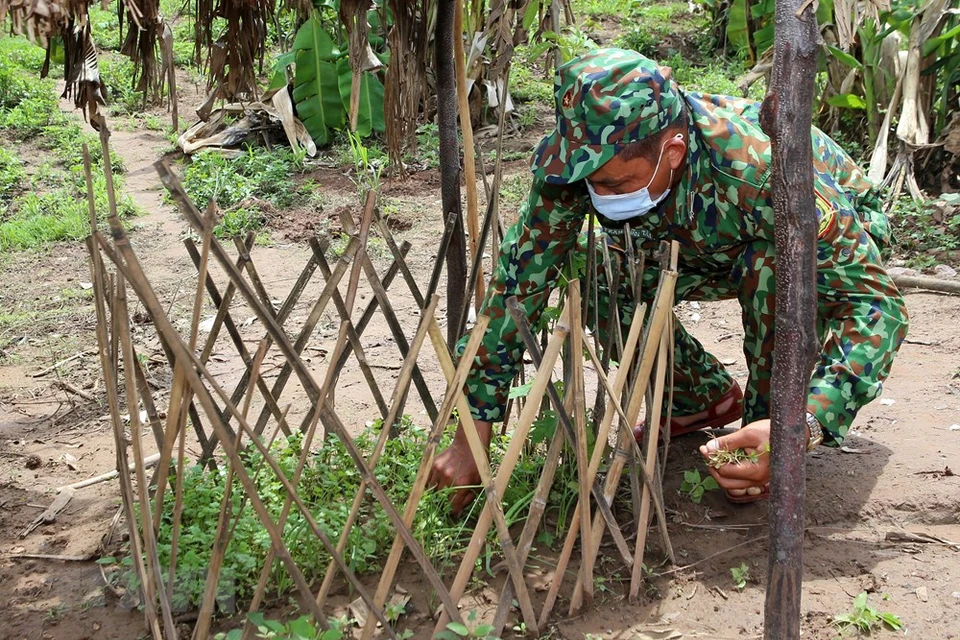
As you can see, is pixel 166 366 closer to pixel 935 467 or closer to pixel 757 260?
pixel 757 260

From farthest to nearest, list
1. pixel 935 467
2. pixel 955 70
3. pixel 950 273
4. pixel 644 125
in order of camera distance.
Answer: pixel 955 70 → pixel 950 273 → pixel 935 467 → pixel 644 125

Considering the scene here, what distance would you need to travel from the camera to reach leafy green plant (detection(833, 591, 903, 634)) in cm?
197

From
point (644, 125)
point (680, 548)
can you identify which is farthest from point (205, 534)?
point (644, 125)

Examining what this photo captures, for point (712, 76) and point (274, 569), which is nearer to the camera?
point (274, 569)

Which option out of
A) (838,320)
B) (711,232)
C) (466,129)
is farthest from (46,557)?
(838,320)

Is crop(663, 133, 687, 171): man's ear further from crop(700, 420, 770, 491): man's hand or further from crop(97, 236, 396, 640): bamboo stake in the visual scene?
crop(97, 236, 396, 640): bamboo stake

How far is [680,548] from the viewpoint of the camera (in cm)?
229

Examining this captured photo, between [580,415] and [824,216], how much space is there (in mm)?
794

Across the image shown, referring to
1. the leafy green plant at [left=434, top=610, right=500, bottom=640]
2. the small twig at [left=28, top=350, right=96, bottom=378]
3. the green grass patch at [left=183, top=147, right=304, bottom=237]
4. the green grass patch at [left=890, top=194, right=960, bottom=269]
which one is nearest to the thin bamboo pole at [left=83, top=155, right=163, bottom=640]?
the leafy green plant at [left=434, top=610, right=500, bottom=640]

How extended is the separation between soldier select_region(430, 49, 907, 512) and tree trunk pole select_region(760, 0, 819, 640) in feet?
2.02

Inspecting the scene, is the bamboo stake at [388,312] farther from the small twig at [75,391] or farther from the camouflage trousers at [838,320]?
the small twig at [75,391]

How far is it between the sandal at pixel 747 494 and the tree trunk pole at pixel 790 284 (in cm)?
61

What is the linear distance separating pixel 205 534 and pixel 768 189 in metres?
1.49

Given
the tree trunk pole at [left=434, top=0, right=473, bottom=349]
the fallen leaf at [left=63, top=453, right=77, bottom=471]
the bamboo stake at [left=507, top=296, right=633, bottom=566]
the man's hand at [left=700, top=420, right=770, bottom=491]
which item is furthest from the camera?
the fallen leaf at [left=63, top=453, right=77, bottom=471]
